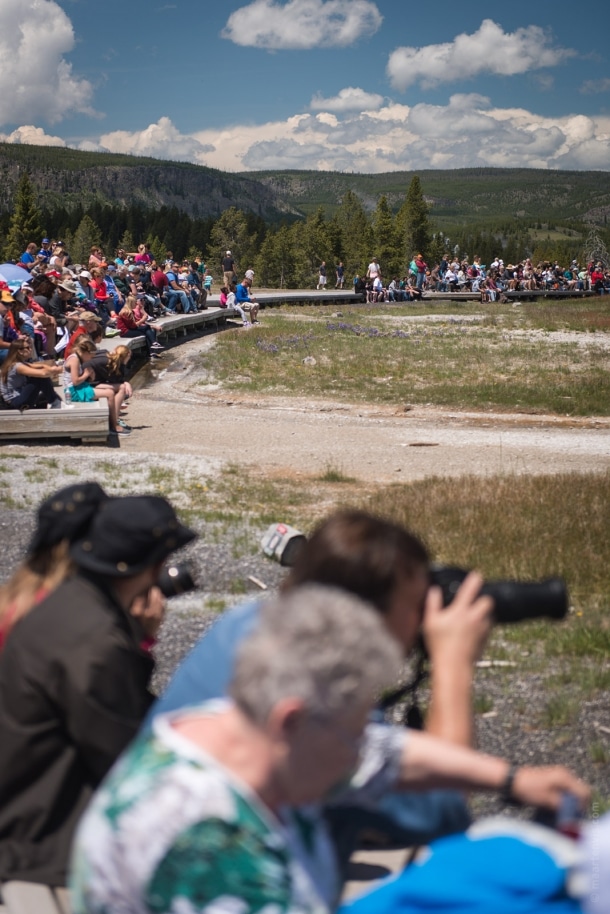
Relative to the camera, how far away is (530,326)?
108 ft

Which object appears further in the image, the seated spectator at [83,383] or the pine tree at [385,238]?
the pine tree at [385,238]

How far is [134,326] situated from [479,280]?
29.1 m

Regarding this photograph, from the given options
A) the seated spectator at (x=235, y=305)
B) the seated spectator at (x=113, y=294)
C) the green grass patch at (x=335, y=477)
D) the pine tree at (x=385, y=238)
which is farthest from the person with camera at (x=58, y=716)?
the pine tree at (x=385, y=238)

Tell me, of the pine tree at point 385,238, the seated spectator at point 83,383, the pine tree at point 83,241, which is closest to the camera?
the seated spectator at point 83,383

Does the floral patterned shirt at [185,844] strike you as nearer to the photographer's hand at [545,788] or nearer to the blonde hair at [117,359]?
the photographer's hand at [545,788]

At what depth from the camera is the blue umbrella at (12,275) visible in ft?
57.5

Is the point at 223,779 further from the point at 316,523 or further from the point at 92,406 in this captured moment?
the point at 92,406

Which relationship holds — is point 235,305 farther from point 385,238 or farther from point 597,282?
point 385,238

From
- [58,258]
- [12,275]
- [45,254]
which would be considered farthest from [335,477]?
[45,254]

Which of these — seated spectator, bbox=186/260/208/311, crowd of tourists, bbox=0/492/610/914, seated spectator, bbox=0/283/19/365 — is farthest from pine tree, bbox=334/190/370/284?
crowd of tourists, bbox=0/492/610/914

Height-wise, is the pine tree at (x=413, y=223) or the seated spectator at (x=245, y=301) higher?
the pine tree at (x=413, y=223)

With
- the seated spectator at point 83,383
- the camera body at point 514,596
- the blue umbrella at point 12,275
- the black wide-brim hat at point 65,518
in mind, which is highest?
the blue umbrella at point 12,275

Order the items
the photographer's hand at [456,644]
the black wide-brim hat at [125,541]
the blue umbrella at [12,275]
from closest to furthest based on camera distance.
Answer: the photographer's hand at [456,644] < the black wide-brim hat at [125,541] < the blue umbrella at [12,275]

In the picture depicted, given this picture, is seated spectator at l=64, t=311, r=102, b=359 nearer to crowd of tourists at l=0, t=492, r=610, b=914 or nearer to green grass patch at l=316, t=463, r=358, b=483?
green grass patch at l=316, t=463, r=358, b=483
